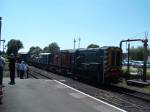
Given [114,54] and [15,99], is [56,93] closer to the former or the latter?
[15,99]

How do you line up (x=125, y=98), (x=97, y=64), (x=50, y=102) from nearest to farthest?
(x=50, y=102)
(x=125, y=98)
(x=97, y=64)

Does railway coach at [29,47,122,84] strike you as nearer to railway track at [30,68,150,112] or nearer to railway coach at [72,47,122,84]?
railway coach at [72,47,122,84]

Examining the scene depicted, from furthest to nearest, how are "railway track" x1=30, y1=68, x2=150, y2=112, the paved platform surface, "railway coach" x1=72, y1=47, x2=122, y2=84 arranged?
1. "railway coach" x1=72, y1=47, x2=122, y2=84
2. "railway track" x1=30, y1=68, x2=150, y2=112
3. the paved platform surface

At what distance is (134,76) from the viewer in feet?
122

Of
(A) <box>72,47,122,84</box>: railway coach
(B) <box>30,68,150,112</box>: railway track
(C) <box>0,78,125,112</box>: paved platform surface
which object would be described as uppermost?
(A) <box>72,47,122,84</box>: railway coach

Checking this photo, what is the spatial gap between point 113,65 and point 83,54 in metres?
5.69

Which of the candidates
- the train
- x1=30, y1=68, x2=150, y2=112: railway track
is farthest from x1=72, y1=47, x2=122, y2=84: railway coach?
x1=30, y1=68, x2=150, y2=112: railway track

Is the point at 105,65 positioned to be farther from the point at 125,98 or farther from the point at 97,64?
the point at 125,98

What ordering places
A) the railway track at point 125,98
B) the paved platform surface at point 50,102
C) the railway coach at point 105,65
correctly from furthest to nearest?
the railway coach at point 105,65 < the railway track at point 125,98 < the paved platform surface at point 50,102

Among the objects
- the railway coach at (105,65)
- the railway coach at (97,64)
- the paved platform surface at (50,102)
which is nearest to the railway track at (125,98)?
the paved platform surface at (50,102)

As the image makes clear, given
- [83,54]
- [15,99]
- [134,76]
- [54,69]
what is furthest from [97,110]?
[54,69]

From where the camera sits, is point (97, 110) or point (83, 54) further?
point (83, 54)

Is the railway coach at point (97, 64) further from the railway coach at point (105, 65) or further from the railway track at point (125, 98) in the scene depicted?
the railway track at point (125, 98)

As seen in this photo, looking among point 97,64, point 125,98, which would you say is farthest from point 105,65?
point 125,98
